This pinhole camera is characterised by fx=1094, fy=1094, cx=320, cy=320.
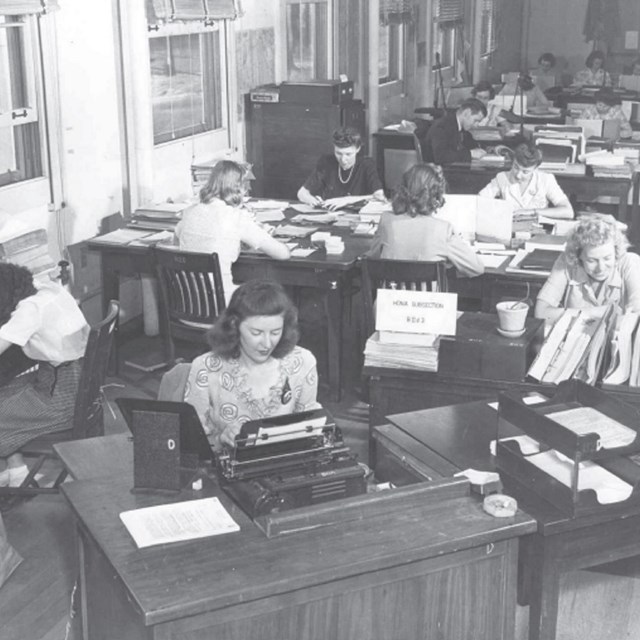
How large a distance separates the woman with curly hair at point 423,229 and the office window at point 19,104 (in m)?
2.03

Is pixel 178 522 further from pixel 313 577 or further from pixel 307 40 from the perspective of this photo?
pixel 307 40

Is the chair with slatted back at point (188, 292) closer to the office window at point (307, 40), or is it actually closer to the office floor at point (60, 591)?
the office floor at point (60, 591)

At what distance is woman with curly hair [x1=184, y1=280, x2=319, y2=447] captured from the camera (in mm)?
3459

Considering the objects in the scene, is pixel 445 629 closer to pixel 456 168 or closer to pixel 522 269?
pixel 522 269

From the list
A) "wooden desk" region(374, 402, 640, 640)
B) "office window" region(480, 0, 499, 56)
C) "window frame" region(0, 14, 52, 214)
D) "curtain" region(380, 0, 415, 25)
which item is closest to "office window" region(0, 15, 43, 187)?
"window frame" region(0, 14, 52, 214)

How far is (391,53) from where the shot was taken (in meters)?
11.2

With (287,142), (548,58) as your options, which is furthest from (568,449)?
(548,58)

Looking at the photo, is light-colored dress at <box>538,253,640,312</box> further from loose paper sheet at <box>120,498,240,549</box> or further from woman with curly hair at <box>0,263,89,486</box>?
loose paper sheet at <box>120,498,240,549</box>

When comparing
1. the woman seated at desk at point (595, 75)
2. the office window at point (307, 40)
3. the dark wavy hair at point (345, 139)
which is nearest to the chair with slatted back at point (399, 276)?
the dark wavy hair at point (345, 139)

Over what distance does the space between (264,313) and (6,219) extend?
2518 millimetres

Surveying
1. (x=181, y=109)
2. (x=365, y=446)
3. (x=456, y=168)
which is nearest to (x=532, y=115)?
(x=456, y=168)

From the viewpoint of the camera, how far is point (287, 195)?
338 inches

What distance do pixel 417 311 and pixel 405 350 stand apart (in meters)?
0.20

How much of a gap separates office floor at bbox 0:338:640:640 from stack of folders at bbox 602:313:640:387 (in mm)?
667
